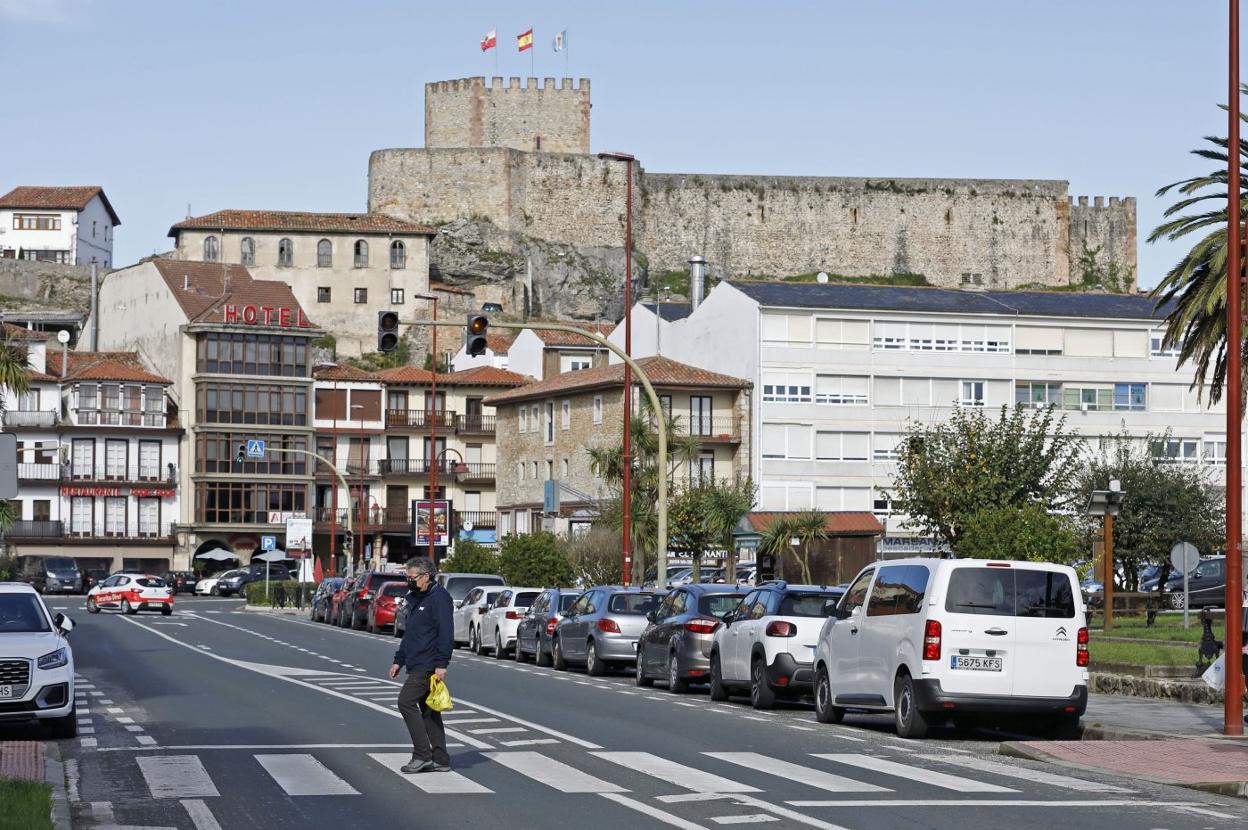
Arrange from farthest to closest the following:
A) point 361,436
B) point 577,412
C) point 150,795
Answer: point 361,436 < point 577,412 < point 150,795

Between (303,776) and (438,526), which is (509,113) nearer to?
(438,526)

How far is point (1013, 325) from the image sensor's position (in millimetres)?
78188

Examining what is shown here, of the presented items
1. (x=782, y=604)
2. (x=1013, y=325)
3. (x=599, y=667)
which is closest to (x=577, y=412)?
(x=1013, y=325)

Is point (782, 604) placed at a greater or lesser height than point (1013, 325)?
lesser

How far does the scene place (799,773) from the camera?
1512cm

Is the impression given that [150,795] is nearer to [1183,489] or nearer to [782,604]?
[782,604]

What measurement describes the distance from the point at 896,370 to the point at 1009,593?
5896cm

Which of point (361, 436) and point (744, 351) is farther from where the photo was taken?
point (361, 436)

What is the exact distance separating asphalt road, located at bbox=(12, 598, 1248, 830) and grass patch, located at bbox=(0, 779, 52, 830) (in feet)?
0.98

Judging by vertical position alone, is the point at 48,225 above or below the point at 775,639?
above

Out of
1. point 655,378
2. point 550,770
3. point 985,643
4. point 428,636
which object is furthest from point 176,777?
point 655,378

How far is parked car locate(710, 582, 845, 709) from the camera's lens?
73.4 feet

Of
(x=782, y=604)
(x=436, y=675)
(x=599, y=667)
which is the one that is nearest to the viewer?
(x=436, y=675)

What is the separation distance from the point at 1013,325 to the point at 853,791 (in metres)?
66.2
